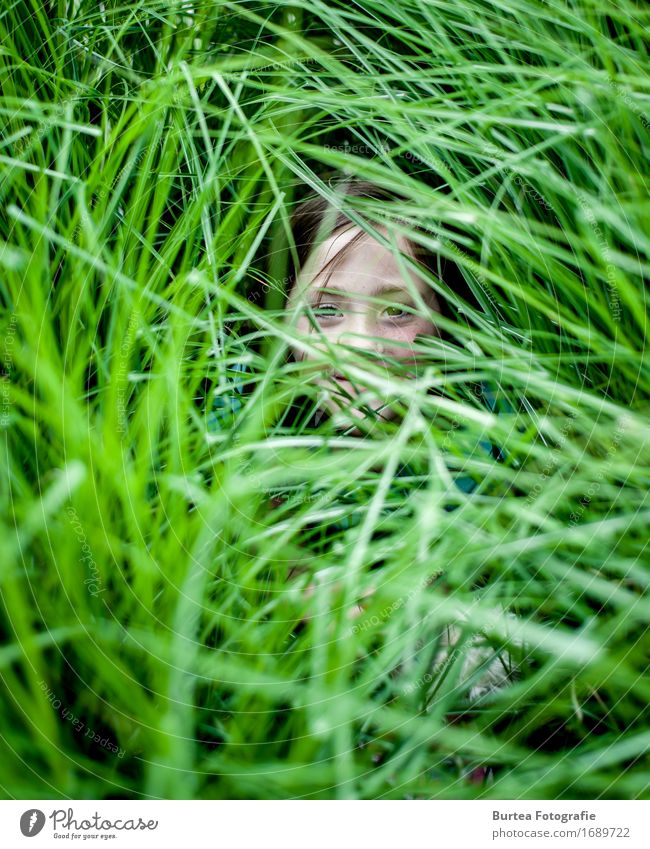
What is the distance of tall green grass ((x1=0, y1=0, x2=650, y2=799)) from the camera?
1.10 feet

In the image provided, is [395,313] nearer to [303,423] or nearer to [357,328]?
[357,328]

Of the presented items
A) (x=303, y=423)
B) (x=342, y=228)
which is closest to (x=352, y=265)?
(x=342, y=228)

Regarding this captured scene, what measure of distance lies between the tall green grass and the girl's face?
0.08 ft

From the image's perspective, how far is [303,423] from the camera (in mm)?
411

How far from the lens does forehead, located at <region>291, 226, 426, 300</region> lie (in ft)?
1.67

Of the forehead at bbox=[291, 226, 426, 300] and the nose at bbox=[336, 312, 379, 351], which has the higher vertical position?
the forehead at bbox=[291, 226, 426, 300]

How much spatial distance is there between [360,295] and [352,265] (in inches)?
1.9

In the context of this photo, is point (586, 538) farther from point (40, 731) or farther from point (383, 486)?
point (40, 731)

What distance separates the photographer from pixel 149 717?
0.32 metres

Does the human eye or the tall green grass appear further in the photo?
the human eye

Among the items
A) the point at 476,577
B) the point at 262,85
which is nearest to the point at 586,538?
the point at 476,577

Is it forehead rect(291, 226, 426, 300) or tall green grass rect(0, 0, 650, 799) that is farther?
forehead rect(291, 226, 426, 300)

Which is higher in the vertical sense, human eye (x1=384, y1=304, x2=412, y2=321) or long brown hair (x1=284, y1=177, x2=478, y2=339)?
long brown hair (x1=284, y1=177, x2=478, y2=339)

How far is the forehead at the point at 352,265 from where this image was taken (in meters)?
0.51
